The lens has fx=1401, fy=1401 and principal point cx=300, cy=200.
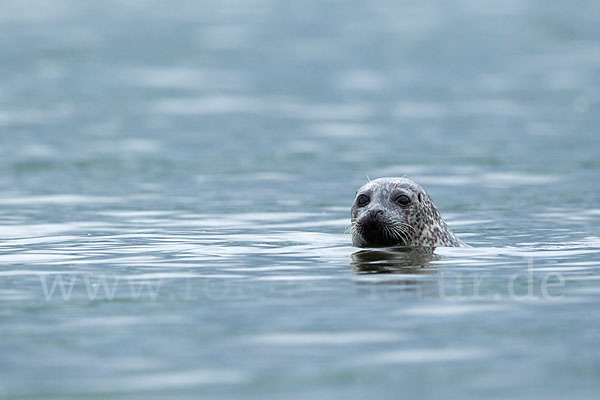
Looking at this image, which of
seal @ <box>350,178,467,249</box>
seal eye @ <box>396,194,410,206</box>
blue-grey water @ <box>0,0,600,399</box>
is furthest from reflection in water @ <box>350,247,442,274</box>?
seal eye @ <box>396,194,410,206</box>

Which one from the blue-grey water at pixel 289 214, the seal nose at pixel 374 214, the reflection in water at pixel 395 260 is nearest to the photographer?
the blue-grey water at pixel 289 214

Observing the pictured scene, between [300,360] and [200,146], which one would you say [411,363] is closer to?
[300,360]

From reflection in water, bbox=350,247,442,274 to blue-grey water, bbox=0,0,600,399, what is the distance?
0.05 m

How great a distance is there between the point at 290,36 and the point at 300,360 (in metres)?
38.3

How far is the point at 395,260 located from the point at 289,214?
4.29 metres

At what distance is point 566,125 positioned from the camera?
2684cm

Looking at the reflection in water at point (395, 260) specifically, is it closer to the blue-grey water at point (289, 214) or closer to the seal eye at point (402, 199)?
the blue-grey water at point (289, 214)

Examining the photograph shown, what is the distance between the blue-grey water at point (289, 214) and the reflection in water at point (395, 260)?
0.05 meters

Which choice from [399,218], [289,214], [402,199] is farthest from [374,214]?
[289,214]

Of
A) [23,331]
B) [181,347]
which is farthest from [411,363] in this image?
[23,331]

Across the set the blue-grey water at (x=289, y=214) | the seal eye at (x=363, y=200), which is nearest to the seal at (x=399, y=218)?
the seal eye at (x=363, y=200)

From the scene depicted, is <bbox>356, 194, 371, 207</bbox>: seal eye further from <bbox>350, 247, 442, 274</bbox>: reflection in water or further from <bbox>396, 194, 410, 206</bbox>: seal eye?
<bbox>350, 247, 442, 274</bbox>: reflection in water

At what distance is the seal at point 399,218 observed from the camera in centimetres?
1369

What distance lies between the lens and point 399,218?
13.9 meters
